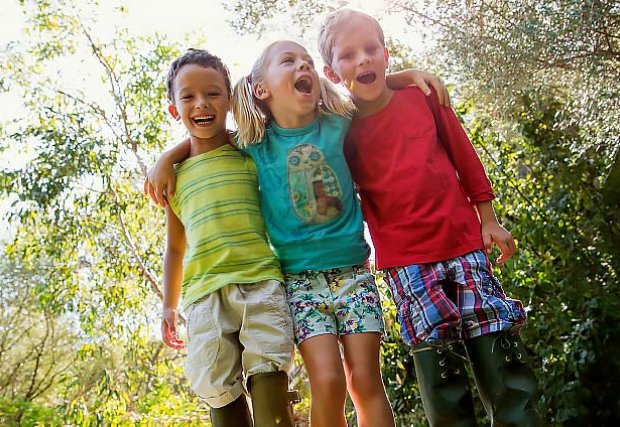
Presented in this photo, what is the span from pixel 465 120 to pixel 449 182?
2354 mm

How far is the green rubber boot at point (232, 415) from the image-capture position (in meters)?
1.71

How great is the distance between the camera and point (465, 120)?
4.02 meters

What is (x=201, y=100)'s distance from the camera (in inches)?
73.2

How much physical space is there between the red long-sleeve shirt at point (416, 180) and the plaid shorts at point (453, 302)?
0.03 meters

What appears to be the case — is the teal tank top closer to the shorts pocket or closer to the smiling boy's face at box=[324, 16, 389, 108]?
the smiling boy's face at box=[324, 16, 389, 108]

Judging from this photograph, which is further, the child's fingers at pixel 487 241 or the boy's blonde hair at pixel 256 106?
the boy's blonde hair at pixel 256 106

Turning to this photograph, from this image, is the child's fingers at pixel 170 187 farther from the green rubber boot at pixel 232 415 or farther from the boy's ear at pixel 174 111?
the green rubber boot at pixel 232 415

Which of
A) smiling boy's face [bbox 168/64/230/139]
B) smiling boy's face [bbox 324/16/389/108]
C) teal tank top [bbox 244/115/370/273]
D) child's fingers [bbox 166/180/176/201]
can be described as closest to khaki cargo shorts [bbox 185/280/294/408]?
teal tank top [bbox 244/115/370/273]

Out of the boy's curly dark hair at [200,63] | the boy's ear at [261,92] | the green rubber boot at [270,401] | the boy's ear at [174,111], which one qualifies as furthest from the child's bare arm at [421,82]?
the green rubber boot at [270,401]

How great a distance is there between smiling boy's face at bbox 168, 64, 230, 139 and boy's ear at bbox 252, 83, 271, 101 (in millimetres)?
79

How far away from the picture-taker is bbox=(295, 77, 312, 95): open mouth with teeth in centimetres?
185

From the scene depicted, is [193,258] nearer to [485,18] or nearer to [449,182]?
[449,182]

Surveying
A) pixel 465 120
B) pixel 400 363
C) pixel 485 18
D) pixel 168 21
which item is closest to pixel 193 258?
pixel 485 18

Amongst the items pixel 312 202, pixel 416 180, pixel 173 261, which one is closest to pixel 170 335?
pixel 173 261
